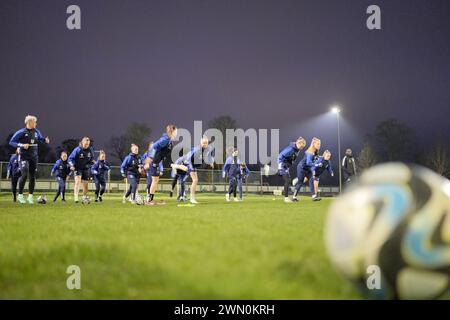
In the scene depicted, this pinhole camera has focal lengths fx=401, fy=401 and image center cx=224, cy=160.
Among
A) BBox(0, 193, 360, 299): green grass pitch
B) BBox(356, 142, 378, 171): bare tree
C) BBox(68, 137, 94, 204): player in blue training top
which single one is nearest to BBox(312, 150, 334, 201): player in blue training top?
BBox(68, 137, 94, 204): player in blue training top

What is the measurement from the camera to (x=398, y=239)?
274cm

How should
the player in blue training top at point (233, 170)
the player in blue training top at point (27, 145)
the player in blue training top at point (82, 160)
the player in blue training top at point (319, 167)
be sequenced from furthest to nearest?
the player in blue training top at point (233, 170)
the player in blue training top at point (319, 167)
the player in blue training top at point (82, 160)
the player in blue training top at point (27, 145)

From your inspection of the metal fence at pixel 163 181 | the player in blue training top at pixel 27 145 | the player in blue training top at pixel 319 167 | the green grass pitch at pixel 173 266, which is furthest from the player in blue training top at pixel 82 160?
the metal fence at pixel 163 181

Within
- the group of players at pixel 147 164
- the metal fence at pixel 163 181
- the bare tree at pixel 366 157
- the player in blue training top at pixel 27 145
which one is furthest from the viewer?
the bare tree at pixel 366 157

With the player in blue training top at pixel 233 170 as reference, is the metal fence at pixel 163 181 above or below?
below

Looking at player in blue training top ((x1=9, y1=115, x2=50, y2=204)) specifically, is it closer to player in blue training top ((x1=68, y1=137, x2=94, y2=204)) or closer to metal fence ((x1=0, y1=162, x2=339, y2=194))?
player in blue training top ((x1=68, y1=137, x2=94, y2=204))

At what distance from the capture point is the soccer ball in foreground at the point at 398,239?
269 centimetres

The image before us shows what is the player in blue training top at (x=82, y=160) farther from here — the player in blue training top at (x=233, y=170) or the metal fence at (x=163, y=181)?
the metal fence at (x=163, y=181)

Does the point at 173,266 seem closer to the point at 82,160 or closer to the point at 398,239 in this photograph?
the point at 398,239

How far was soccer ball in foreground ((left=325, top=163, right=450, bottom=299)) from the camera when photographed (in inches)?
106

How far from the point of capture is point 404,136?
182 feet

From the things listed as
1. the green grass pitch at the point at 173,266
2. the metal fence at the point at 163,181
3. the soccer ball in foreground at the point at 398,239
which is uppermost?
the soccer ball in foreground at the point at 398,239
